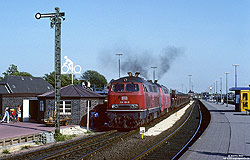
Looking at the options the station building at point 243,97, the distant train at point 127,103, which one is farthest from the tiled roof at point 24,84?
the station building at point 243,97

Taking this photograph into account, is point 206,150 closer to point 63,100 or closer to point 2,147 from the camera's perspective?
point 2,147

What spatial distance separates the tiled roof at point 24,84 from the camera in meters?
39.7

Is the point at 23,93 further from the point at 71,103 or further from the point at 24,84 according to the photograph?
the point at 71,103

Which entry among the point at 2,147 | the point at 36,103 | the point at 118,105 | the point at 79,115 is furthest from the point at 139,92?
the point at 36,103

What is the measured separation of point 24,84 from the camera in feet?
139

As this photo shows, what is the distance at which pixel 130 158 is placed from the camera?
12.5 m

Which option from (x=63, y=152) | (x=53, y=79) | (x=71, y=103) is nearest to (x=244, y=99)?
(x=71, y=103)

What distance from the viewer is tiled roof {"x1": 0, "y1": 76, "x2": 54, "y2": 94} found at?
3972 centimetres

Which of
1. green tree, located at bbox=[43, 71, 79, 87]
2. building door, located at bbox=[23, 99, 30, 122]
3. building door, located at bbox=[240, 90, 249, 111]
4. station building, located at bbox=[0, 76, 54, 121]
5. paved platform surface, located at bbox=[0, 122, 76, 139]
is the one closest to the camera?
paved platform surface, located at bbox=[0, 122, 76, 139]

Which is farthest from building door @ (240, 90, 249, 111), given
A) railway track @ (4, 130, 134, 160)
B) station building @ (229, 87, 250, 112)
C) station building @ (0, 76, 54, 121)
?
railway track @ (4, 130, 134, 160)

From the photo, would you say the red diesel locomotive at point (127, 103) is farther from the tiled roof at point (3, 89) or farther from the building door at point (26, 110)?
the tiled roof at point (3, 89)

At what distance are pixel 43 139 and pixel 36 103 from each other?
1400 cm

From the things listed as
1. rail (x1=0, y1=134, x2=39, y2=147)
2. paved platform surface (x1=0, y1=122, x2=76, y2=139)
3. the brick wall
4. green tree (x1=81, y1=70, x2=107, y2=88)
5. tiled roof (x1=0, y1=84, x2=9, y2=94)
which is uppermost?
green tree (x1=81, y1=70, x2=107, y2=88)

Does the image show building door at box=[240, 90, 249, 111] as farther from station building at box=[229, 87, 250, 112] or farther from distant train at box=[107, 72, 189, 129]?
distant train at box=[107, 72, 189, 129]
